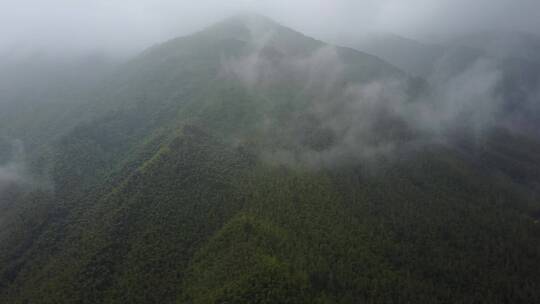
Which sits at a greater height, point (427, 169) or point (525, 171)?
point (427, 169)

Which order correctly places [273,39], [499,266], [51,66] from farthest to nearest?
[51,66] < [273,39] < [499,266]

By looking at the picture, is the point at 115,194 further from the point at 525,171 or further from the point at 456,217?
the point at 525,171

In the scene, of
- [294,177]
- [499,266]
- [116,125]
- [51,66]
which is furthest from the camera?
[51,66]

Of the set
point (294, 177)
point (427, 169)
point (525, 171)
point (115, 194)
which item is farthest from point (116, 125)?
point (525, 171)

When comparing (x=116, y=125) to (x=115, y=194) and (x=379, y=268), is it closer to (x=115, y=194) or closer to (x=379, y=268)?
(x=115, y=194)

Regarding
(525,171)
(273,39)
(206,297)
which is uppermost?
(273,39)

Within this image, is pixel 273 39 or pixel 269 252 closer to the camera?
pixel 269 252
